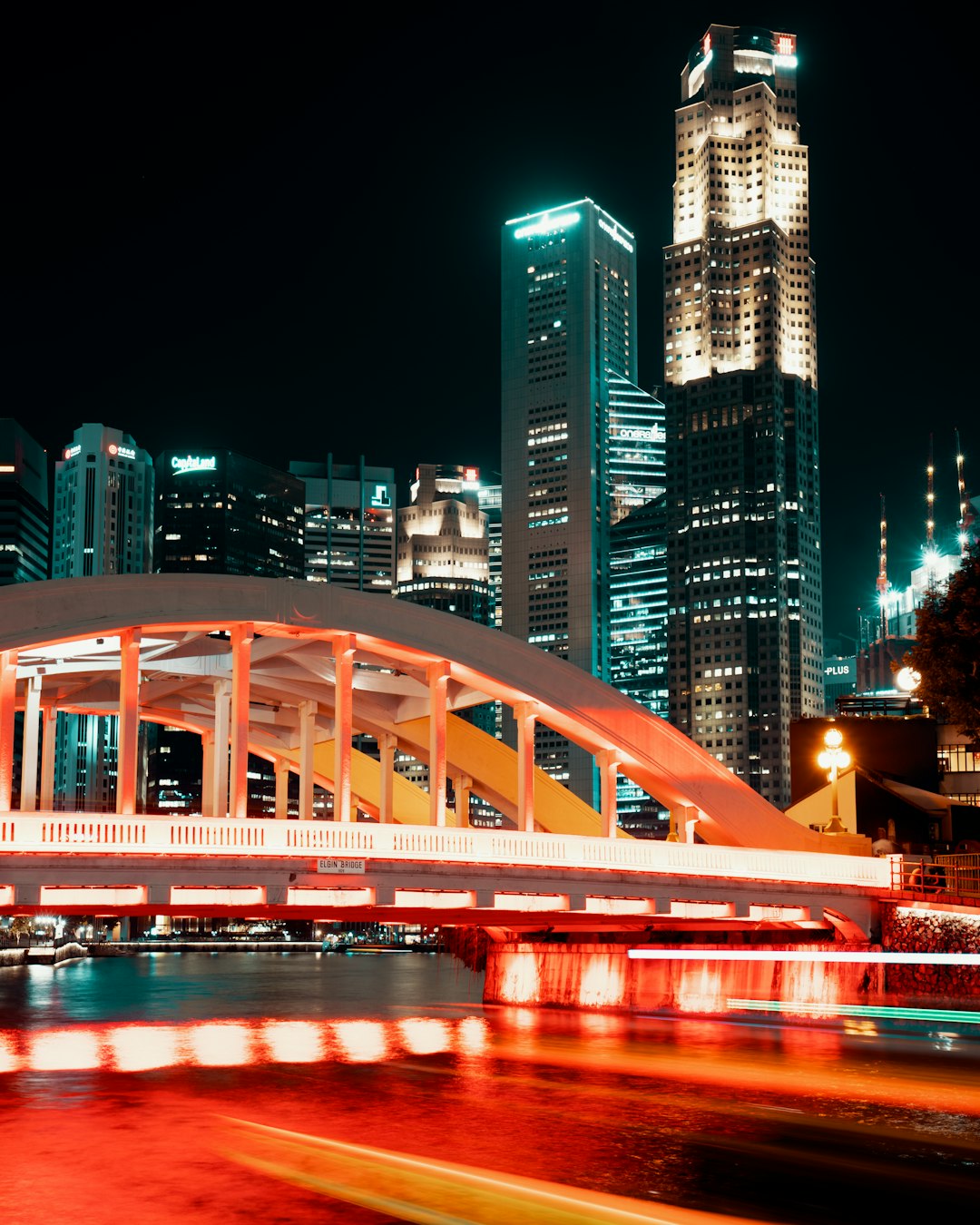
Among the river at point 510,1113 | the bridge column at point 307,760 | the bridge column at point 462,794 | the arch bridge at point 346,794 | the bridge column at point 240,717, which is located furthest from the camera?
the bridge column at point 462,794

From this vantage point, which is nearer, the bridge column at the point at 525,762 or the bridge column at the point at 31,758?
the bridge column at the point at 525,762

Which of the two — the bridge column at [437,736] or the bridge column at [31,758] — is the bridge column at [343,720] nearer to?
the bridge column at [437,736]

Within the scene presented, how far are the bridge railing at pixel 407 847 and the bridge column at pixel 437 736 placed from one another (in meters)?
4.17

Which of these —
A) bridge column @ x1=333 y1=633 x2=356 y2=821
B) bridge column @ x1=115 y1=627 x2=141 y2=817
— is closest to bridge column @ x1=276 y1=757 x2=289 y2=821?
bridge column @ x1=333 y1=633 x2=356 y2=821

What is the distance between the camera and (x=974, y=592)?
136ft

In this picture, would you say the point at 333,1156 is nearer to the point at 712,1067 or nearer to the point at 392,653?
the point at 712,1067

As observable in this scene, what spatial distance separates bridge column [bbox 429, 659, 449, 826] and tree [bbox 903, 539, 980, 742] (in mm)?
14243

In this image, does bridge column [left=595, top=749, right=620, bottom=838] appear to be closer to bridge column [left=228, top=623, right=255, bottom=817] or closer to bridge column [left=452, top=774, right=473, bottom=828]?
bridge column [left=228, top=623, right=255, bottom=817]

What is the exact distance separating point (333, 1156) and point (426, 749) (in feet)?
104

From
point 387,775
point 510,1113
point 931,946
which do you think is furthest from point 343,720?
point 510,1113

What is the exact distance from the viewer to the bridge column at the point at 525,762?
39250 millimetres

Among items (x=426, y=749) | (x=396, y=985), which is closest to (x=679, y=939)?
(x=426, y=749)

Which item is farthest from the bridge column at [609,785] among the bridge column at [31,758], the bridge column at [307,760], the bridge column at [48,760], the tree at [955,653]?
the bridge column at [48,760]

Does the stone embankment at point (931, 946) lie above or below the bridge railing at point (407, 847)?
below
